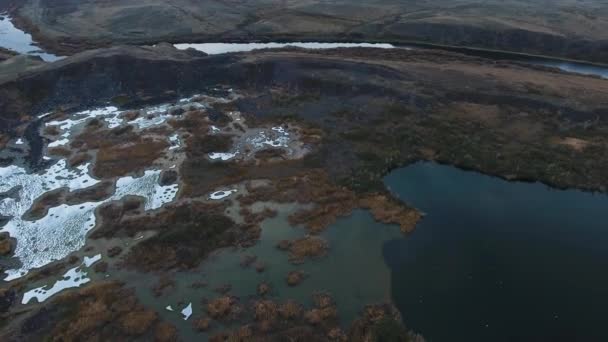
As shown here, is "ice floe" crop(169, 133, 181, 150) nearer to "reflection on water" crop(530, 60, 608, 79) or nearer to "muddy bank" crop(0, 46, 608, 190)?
"muddy bank" crop(0, 46, 608, 190)

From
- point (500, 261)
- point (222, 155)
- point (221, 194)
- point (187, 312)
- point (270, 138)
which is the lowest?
point (187, 312)

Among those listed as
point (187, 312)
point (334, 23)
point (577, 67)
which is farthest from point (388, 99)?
point (334, 23)

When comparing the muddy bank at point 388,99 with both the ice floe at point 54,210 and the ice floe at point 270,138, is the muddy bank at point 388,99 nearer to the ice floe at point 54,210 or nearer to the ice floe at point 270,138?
the ice floe at point 270,138

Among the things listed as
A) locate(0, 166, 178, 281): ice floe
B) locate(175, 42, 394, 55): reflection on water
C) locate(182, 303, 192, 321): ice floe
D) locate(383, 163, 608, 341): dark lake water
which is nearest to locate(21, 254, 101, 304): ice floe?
locate(0, 166, 178, 281): ice floe

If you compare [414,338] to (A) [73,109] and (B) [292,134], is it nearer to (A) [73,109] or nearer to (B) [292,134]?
(B) [292,134]

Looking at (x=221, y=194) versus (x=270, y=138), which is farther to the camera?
(x=270, y=138)

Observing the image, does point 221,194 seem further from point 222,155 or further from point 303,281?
point 303,281

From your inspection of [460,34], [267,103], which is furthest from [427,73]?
[460,34]
